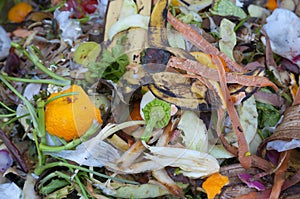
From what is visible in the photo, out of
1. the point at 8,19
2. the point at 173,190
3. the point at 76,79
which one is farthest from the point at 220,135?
the point at 8,19

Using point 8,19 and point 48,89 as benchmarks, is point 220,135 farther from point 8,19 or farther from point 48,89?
point 8,19

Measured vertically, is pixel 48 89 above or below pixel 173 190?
above

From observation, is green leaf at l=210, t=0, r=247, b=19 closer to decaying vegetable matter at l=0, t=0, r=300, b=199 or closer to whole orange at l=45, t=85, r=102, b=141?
decaying vegetable matter at l=0, t=0, r=300, b=199

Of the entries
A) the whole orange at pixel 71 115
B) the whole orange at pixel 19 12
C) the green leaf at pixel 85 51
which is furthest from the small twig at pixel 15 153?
the whole orange at pixel 19 12

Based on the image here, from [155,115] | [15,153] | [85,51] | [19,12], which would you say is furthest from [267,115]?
[19,12]

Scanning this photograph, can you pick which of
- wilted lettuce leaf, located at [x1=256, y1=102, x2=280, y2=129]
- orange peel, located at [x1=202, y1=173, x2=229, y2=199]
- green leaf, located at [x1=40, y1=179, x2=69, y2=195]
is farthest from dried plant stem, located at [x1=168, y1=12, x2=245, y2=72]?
green leaf, located at [x1=40, y1=179, x2=69, y2=195]

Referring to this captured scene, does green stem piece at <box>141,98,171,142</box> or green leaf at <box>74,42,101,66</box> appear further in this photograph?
green leaf at <box>74,42,101,66</box>

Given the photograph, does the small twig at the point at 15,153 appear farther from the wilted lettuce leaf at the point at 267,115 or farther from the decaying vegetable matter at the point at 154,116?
the wilted lettuce leaf at the point at 267,115

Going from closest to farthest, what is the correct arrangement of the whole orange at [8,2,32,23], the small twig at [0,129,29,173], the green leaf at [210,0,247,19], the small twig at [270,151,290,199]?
the small twig at [270,151,290,199]
the small twig at [0,129,29,173]
the green leaf at [210,0,247,19]
the whole orange at [8,2,32,23]

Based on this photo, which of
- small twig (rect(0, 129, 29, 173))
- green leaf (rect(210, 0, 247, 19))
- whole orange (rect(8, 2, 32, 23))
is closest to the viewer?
small twig (rect(0, 129, 29, 173))
